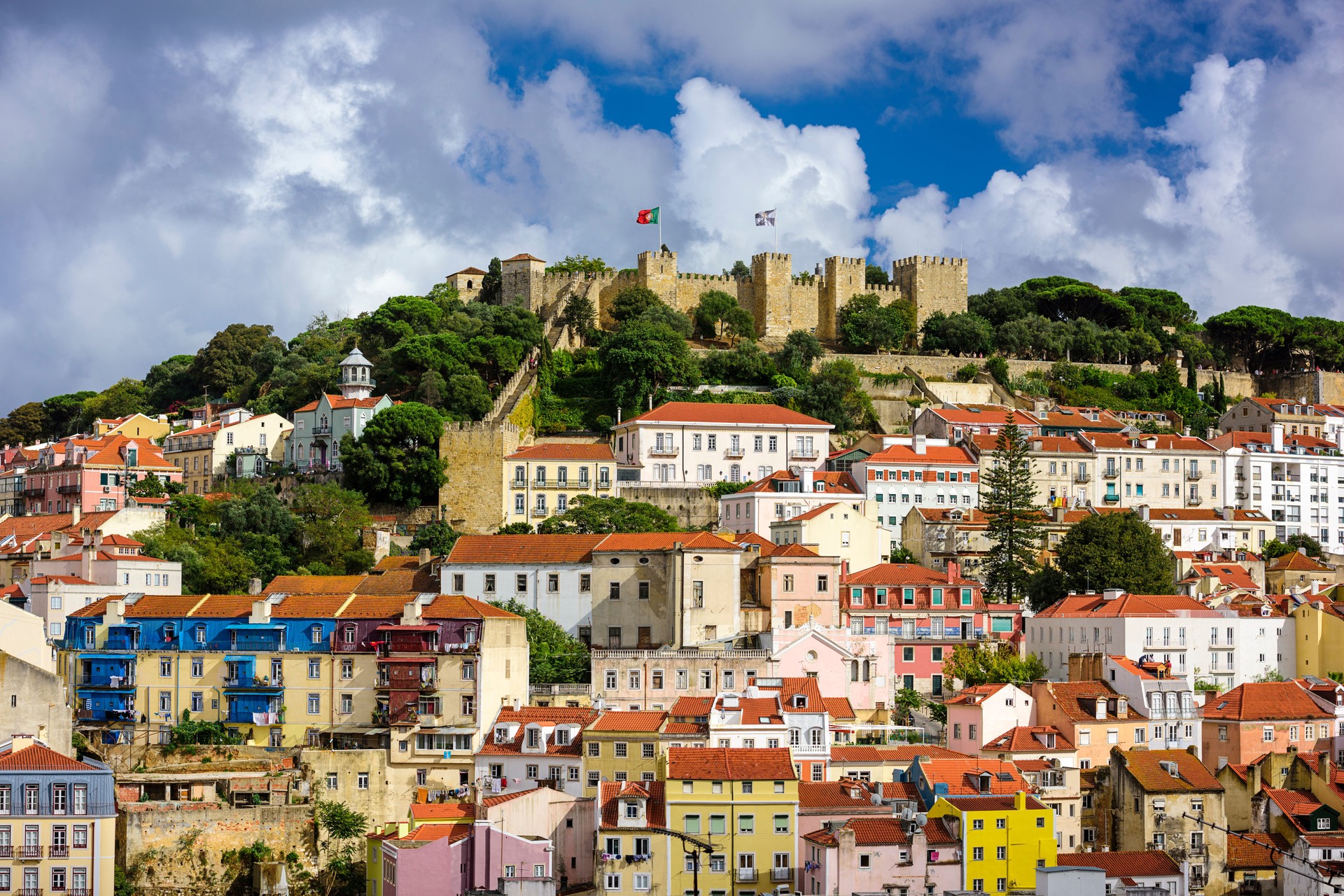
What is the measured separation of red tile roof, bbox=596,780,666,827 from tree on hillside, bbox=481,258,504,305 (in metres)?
53.5

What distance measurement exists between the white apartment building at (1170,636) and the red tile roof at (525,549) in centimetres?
1483

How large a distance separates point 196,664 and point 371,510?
60.5ft

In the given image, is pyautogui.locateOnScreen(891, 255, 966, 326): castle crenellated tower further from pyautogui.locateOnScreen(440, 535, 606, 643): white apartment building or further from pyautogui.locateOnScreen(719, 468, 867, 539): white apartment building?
pyautogui.locateOnScreen(440, 535, 606, 643): white apartment building

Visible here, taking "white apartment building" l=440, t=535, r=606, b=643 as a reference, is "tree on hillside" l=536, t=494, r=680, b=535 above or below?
above

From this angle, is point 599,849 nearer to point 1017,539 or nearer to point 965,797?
point 965,797

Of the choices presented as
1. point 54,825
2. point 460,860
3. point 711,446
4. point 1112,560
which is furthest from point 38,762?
point 1112,560

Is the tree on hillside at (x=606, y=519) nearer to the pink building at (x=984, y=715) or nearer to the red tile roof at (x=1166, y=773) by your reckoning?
the pink building at (x=984, y=715)

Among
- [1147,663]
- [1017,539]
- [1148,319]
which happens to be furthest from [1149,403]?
[1147,663]

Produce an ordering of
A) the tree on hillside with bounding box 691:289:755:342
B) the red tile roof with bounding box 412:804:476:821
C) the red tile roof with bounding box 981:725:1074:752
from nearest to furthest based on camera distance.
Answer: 1. the red tile roof with bounding box 412:804:476:821
2. the red tile roof with bounding box 981:725:1074:752
3. the tree on hillside with bounding box 691:289:755:342

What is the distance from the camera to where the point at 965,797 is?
4431cm

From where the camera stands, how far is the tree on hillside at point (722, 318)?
90.9 m

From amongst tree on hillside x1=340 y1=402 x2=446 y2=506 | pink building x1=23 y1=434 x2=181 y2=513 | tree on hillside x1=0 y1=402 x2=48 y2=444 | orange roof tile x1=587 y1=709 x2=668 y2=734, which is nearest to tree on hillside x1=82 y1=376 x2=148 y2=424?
tree on hillside x1=0 y1=402 x2=48 y2=444

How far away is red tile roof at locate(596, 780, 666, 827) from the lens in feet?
142

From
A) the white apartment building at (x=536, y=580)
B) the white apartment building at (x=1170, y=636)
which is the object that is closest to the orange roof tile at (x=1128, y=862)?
the white apartment building at (x=1170, y=636)
